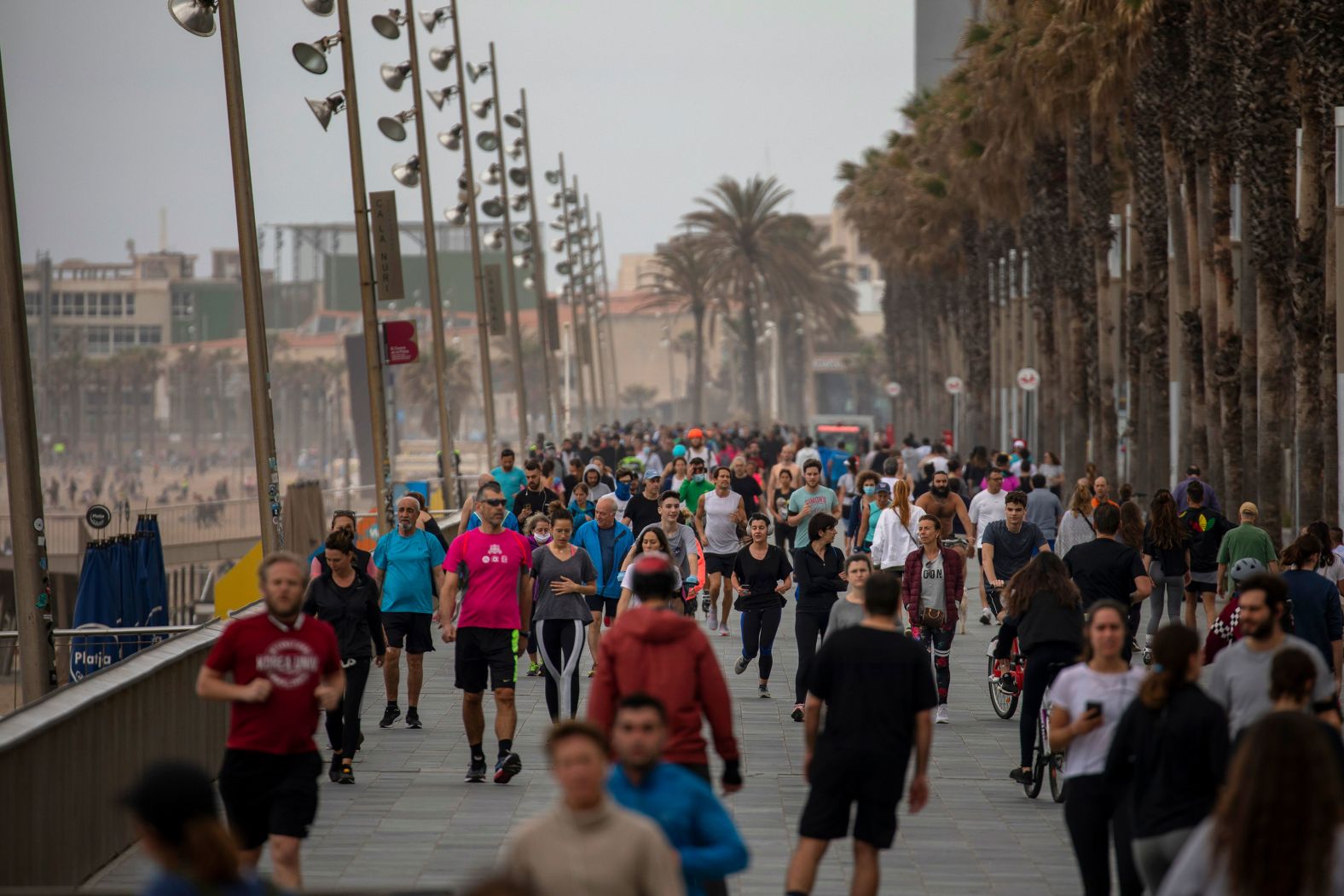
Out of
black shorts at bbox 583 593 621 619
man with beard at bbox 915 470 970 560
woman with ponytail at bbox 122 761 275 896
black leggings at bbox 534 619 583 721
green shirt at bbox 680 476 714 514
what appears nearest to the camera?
woman with ponytail at bbox 122 761 275 896

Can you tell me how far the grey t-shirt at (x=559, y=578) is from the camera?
469 inches

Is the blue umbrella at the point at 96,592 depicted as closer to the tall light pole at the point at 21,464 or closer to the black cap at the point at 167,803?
the tall light pole at the point at 21,464

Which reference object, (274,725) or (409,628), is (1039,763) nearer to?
(409,628)

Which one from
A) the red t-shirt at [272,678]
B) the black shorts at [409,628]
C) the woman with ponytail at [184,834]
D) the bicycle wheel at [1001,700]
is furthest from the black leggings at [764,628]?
the woman with ponytail at [184,834]

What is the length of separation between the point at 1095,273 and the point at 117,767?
3522cm

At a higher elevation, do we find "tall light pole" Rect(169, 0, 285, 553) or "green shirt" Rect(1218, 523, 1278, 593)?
"tall light pole" Rect(169, 0, 285, 553)

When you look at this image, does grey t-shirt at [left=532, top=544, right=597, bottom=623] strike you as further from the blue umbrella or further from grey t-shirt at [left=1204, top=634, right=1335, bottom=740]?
the blue umbrella

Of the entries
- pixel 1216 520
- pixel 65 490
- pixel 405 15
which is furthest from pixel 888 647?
pixel 65 490

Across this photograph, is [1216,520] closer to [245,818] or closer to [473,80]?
[245,818]

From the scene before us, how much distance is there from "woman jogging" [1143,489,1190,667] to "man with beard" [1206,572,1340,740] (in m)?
9.41

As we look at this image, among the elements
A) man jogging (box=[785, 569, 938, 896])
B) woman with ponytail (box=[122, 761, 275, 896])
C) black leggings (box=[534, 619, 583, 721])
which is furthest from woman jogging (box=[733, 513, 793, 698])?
woman with ponytail (box=[122, 761, 275, 896])

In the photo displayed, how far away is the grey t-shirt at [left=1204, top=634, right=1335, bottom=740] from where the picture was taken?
23.1 feet

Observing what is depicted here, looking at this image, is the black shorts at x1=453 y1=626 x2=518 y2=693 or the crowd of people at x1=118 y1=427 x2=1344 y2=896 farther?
the black shorts at x1=453 y1=626 x2=518 y2=693

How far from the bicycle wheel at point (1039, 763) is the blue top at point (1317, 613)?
150 centimetres
